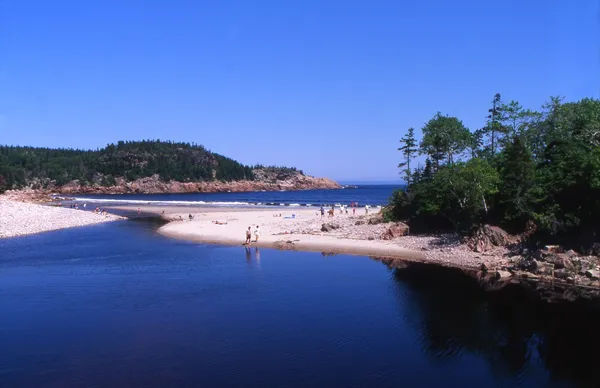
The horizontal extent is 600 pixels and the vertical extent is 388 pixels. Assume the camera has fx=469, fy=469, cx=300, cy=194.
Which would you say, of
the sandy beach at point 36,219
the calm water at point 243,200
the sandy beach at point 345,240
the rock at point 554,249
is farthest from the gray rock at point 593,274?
the calm water at point 243,200

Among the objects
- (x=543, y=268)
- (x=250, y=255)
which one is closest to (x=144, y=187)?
(x=250, y=255)

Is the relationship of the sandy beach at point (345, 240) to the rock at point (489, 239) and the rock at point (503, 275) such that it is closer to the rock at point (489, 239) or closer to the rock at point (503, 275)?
the rock at point (489, 239)

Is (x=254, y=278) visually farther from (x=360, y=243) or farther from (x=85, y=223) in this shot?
(x=85, y=223)

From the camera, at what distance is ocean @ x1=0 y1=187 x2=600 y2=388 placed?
52.4ft

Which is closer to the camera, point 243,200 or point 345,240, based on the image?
point 345,240

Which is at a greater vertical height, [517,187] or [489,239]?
[517,187]

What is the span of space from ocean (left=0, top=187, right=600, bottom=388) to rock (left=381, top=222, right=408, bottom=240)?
28.4 feet

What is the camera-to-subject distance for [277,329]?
2023 cm

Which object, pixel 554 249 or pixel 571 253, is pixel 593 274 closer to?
pixel 571 253

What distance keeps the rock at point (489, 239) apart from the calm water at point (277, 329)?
17.2ft

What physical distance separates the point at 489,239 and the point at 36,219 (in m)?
52.0

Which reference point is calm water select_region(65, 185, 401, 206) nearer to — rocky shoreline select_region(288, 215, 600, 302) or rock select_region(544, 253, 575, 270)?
rocky shoreline select_region(288, 215, 600, 302)

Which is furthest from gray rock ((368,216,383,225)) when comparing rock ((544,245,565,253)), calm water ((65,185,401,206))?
calm water ((65,185,401,206))

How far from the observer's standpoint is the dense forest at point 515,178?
31.4 meters
